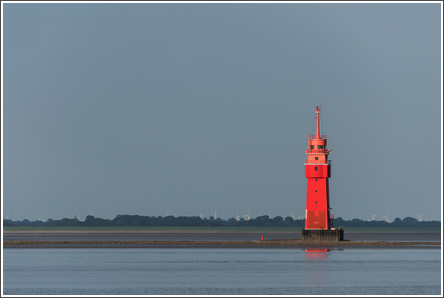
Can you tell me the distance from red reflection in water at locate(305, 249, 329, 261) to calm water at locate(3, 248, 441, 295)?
0.11 meters

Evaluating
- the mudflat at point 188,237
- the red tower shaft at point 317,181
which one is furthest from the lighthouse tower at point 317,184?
the mudflat at point 188,237

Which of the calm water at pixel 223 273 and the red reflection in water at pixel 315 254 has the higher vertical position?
the red reflection in water at pixel 315 254

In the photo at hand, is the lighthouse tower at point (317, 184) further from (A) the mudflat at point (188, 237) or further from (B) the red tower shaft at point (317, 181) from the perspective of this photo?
(A) the mudflat at point (188, 237)

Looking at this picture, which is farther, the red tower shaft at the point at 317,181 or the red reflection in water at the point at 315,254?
the red tower shaft at the point at 317,181

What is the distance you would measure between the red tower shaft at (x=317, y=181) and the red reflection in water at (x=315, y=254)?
2945 mm

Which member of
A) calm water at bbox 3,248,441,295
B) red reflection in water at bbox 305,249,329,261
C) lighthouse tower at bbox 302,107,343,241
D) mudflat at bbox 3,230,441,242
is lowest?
calm water at bbox 3,248,441,295

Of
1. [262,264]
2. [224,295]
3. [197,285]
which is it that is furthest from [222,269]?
[224,295]

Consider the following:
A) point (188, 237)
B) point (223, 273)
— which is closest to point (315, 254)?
point (223, 273)

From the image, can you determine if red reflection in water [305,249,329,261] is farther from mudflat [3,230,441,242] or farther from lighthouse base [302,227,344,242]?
mudflat [3,230,441,242]

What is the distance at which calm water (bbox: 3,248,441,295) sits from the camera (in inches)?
2010

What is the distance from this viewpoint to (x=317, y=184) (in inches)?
3282

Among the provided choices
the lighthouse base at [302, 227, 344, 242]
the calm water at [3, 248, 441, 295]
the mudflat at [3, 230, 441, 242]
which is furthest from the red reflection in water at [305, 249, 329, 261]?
the mudflat at [3, 230, 441, 242]

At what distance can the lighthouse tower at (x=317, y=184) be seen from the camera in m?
83.3

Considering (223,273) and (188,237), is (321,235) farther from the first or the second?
(188,237)
